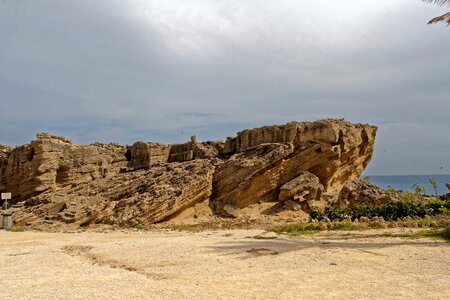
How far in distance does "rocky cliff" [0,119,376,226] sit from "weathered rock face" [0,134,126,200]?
0.06 meters

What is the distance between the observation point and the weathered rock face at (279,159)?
25.0 meters

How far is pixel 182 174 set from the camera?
25.0 m

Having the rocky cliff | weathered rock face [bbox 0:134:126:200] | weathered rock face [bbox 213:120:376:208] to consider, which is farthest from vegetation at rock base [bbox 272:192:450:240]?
weathered rock face [bbox 0:134:126:200]

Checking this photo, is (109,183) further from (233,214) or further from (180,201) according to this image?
(233,214)

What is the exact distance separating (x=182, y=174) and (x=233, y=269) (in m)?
15.7

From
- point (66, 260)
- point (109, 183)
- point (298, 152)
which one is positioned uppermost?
point (298, 152)

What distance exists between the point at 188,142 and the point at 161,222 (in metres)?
8.43

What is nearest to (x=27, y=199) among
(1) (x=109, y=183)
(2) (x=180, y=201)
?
(1) (x=109, y=183)

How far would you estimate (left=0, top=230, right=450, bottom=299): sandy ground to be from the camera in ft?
24.7

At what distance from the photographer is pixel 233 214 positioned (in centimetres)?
2369

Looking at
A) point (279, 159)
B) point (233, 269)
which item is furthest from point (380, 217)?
→ point (233, 269)

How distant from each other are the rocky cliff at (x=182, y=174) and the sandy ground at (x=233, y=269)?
8.63 m

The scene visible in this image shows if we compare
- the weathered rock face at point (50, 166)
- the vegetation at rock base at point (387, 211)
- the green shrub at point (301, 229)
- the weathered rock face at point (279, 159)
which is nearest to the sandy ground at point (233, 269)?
the green shrub at point (301, 229)

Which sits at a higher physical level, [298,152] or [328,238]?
[298,152]
